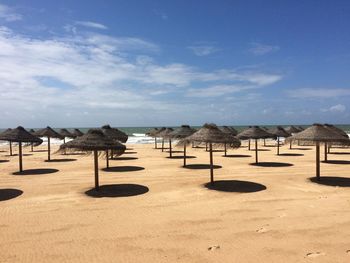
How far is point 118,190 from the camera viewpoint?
9.28 metres

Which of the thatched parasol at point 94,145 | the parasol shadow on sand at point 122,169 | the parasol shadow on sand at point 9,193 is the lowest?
the parasol shadow on sand at point 9,193

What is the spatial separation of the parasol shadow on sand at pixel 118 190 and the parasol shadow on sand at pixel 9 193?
1.77 m

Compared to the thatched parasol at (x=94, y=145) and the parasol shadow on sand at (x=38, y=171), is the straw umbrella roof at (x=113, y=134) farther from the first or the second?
the thatched parasol at (x=94, y=145)

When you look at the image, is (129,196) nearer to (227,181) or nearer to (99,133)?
(99,133)

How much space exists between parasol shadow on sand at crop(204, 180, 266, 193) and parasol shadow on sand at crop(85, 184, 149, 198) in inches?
74.7

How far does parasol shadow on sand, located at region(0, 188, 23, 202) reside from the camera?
27.8ft

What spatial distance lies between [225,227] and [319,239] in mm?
1529

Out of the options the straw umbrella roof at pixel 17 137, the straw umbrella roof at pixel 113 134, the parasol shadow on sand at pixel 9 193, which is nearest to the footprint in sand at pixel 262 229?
the parasol shadow on sand at pixel 9 193

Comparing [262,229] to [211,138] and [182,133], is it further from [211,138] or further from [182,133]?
[182,133]

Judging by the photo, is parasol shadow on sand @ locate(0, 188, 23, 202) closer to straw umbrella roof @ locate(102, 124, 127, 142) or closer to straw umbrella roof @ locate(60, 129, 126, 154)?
straw umbrella roof @ locate(60, 129, 126, 154)

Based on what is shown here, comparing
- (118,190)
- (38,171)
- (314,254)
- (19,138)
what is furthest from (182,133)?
(314,254)

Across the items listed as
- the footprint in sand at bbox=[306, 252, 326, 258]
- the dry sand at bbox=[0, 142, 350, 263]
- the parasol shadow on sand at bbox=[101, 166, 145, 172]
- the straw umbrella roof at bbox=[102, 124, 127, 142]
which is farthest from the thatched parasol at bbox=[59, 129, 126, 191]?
the straw umbrella roof at bbox=[102, 124, 127, 142]

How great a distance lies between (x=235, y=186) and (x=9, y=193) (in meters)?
6.05

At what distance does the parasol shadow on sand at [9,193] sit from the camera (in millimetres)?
8461
